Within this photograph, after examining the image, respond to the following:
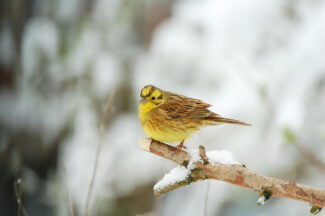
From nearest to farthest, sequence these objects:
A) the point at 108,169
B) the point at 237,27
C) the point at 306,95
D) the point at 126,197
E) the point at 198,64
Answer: the point at 306,95 < the point at 237,27 < the point at 198,64 < the point at 108,169 < the point at 126,197

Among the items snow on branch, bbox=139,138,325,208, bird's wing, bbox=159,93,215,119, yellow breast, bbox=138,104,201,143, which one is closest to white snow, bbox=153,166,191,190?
snow on branch, bbox=139,138,325,208

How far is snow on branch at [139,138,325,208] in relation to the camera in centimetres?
187

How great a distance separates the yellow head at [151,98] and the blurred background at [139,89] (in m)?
1.56

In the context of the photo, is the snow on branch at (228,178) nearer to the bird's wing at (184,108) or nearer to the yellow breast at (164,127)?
the yellow breast at (164,127)

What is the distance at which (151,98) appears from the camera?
7.88ft

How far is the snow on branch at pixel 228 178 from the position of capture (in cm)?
187

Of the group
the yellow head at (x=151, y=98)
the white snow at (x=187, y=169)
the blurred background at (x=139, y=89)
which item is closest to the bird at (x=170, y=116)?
the yellow head at (x=151, y=98)

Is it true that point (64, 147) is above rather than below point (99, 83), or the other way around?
below

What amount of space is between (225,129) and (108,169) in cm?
152

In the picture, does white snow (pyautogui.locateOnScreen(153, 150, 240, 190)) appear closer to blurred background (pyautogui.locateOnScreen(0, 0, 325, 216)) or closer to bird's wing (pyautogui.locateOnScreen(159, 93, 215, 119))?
bird's wing (pyautogui.locateOnScreen(159, 93, 215, 119))

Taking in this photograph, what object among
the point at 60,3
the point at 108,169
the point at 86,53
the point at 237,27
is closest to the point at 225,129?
the point at 237,27

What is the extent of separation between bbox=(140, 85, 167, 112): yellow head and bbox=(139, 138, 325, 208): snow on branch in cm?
48

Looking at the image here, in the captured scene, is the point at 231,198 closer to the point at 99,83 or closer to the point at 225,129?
the point at 225,129

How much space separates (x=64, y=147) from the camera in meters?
5.01
